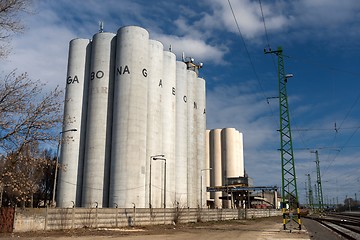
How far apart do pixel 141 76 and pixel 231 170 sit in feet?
228

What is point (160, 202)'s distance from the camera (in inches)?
2564

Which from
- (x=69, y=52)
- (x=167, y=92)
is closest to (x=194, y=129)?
(x=167, y=92)

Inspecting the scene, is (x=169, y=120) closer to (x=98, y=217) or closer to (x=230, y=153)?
(x=98, y=217)

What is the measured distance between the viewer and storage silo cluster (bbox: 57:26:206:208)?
58375mm

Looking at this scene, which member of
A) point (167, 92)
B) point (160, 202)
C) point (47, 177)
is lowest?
point (160, 202)

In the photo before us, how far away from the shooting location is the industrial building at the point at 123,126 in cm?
5847

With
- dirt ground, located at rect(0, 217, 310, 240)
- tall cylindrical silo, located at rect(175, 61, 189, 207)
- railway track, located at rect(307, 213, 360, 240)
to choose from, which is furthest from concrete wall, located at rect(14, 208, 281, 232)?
tall cylindrical silo, located at rect(175, 61, 189, 207)

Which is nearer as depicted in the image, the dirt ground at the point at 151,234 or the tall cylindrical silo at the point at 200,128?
the dirt ground at the point at 151,234

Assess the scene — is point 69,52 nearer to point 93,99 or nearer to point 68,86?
point 68,86

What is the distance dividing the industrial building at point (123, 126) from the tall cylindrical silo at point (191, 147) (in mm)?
2370

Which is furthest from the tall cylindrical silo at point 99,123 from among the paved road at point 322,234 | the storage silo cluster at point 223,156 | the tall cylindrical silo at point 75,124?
the storage silo cluster at point 223,156

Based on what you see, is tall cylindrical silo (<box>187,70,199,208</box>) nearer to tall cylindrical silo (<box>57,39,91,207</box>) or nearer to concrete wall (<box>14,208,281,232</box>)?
tall cylindrical silo (<box>57,39,91,207</box>)

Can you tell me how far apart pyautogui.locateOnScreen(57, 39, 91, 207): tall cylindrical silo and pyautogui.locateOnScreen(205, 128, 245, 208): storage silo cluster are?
64.2 meters

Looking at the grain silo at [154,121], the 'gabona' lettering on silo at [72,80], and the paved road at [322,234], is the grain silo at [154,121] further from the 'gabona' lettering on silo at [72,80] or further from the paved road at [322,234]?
the paved road at [322,234]
